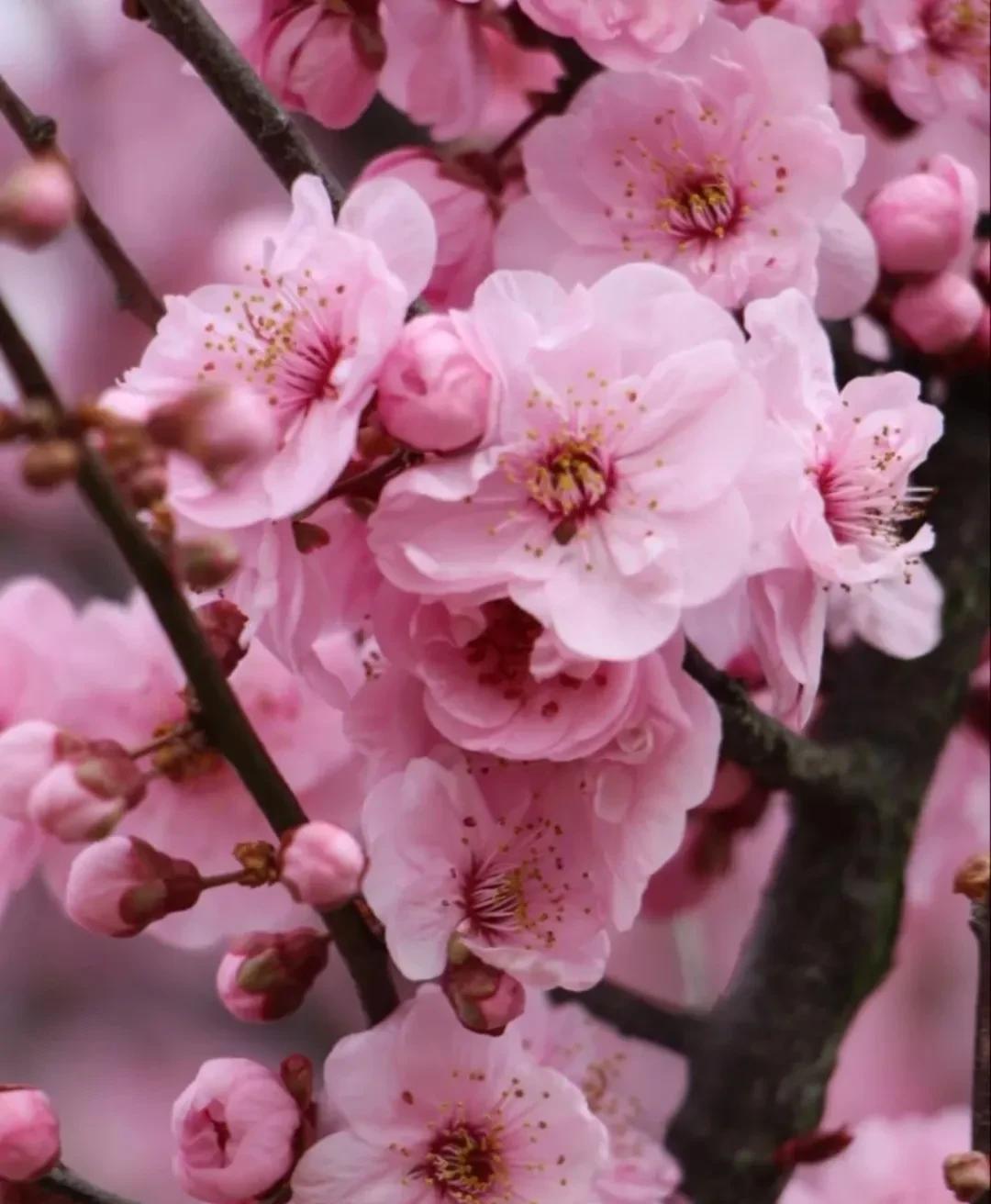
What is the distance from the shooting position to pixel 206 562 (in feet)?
1.13

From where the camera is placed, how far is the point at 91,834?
0.37 meters

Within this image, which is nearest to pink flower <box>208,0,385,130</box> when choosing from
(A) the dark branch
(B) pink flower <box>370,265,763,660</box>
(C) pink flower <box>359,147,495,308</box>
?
(C) pink flower <box>359,147,495,308</box>

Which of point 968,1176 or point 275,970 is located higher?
point 275,970

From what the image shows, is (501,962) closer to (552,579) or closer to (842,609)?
(552,579)

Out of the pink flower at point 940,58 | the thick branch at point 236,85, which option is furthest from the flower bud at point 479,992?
the pink flower at point 940,58

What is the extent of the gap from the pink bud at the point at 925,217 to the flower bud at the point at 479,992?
31cm

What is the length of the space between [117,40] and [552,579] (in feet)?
2.35

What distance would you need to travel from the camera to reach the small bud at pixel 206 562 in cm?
34

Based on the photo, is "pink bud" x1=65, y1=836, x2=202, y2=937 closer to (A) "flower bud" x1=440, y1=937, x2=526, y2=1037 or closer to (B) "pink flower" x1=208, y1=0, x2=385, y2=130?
(A) "flower bud" x1=440, y1=937, x2=526, y2=1037

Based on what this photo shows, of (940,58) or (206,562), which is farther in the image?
(940,58)

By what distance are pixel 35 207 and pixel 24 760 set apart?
137 millimetres

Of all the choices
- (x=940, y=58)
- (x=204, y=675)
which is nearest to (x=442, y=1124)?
(x=204, y=675)

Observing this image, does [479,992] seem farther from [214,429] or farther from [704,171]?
[704,171]

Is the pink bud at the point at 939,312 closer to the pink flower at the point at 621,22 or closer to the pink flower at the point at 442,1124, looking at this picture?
the pink flower at the point at 621,22
